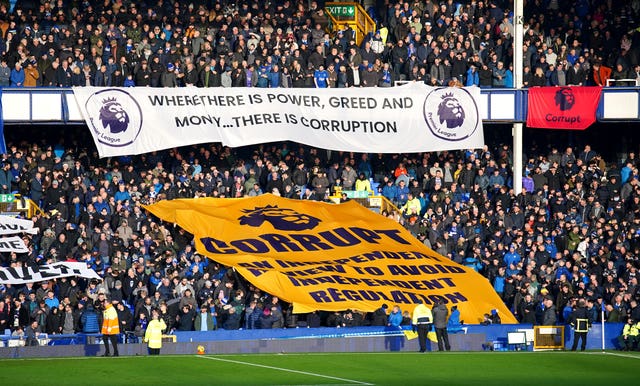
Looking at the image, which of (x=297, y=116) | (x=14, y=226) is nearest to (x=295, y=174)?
(x=297, y=116)

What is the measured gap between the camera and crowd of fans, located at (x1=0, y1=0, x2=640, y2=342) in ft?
122

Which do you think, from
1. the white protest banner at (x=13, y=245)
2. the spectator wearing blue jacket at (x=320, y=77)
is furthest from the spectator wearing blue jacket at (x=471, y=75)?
the white protest banner at (x=13, y=245)

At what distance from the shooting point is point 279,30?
44.8m

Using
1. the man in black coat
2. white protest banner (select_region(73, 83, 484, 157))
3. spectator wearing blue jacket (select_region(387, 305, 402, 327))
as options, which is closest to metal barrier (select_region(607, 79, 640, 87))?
white protest banner (select_region(73, 83, 484, 157))

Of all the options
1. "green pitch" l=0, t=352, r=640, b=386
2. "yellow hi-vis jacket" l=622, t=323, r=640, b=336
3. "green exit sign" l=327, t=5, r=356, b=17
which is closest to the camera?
"green pitch" l=0, t=352, r=640, b=386

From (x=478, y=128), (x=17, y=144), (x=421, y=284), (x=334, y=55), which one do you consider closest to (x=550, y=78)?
(x=478, y=128)

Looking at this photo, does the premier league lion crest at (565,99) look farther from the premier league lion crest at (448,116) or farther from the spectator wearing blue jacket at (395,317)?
the spectator wearing blue jacket at (395,317)

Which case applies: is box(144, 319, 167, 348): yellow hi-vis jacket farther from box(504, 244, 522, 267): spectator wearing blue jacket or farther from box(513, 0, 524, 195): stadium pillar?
box(513, 0, 524, 195): stadium pillar

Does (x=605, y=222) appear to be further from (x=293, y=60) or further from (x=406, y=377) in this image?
(x=406, y=377)

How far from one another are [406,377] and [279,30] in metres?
18.7

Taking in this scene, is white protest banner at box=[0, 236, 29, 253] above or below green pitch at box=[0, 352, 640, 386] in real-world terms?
above

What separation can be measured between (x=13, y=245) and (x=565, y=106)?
1739cm

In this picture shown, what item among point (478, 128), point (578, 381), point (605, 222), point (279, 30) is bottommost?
point (578, 381)

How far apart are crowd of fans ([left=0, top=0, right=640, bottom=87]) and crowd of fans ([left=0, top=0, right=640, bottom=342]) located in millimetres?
62
